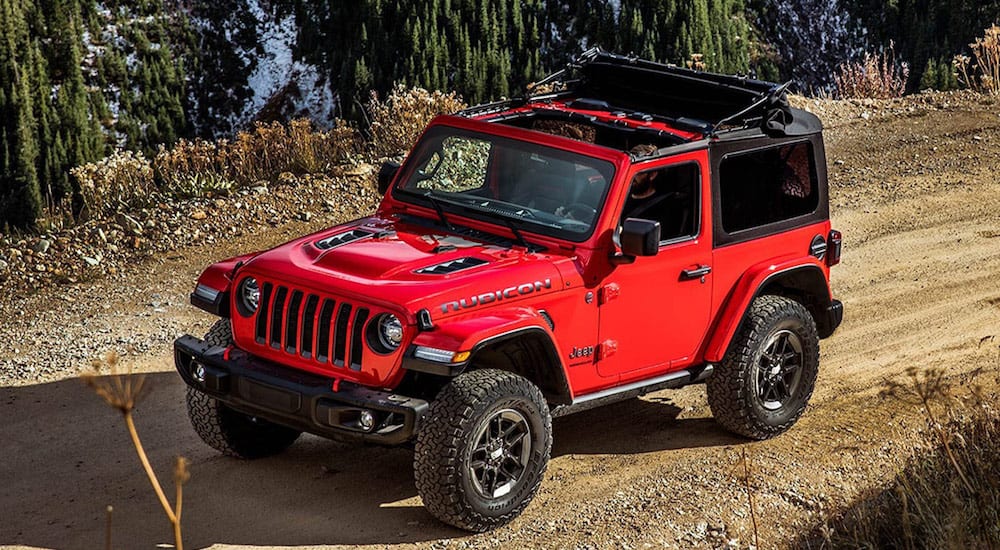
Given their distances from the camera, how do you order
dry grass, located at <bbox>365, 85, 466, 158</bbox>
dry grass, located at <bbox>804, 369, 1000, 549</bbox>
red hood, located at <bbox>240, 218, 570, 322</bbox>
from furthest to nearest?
dry grass, located at <bbox>365, 85, 466, 158</bbox>, red hood, located at <bbox>240, 218, 570, 322</bbox>, dry grass, located at <bbox>804, 369, 1000, 549</bbox>

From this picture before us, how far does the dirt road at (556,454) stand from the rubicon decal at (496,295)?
1235 millimetres

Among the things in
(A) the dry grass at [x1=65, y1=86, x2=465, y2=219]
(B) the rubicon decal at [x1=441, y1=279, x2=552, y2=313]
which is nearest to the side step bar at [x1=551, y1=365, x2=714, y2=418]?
(B) the rubicon decal at [x1=441, y1=279, x2=552, y2=313]

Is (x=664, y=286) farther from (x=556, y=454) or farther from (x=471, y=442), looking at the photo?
(x=471, y=442)

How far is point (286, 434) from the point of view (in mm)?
8016

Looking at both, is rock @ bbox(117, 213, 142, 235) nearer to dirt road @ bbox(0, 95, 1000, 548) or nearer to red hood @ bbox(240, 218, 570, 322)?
dirt road @ bbox(0, 95, 1000, 548)

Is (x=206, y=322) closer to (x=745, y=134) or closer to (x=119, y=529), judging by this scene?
(x=119, y=529)

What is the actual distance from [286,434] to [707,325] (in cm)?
270

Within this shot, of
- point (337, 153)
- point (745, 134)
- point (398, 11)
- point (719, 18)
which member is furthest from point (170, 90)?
point (745, 134)

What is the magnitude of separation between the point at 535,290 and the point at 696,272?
1.24m

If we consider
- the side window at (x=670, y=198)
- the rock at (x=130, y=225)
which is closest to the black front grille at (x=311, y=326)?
the side window at (x=670, y=198)

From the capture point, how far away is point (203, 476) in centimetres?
770

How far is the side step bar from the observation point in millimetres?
7383

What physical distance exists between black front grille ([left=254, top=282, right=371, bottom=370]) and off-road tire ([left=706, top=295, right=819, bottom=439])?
2.56 metres

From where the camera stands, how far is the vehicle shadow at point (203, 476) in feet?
22.9
